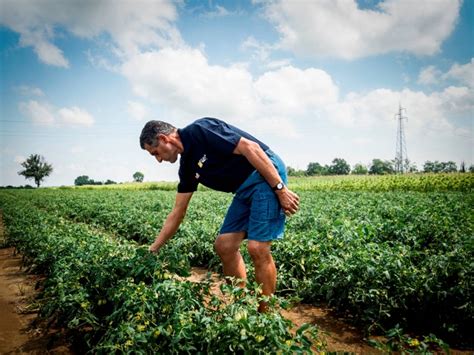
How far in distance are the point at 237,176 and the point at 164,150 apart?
70cm

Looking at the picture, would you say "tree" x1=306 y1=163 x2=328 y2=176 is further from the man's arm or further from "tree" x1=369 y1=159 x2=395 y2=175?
the man's arm

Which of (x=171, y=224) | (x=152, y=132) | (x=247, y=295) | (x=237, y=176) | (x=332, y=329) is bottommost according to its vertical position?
(x=332, y=329)

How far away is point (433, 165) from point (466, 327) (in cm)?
12318

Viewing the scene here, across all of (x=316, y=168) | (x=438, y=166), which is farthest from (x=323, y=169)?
(x=438, y=166)

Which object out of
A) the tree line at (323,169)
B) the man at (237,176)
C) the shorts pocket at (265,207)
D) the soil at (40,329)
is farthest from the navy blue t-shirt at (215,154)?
the tree line at (323,169)

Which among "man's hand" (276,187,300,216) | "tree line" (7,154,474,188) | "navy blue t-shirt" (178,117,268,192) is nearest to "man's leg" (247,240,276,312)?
"man's hand" (276,187,300,216)

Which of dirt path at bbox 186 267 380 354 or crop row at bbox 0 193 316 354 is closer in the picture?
crop row at bbox 0 193 316 354

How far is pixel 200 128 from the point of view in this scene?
2.62m

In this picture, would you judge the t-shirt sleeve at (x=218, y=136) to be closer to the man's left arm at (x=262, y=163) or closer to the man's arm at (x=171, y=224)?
the man's left arm at (x=262, y=163)

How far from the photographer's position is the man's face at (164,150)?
106 inches

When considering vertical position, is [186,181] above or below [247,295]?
above

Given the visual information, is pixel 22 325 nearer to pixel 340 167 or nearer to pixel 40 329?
pixel 40 329

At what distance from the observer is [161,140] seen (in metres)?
2.68

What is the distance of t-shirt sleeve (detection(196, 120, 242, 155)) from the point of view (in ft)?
8.32
